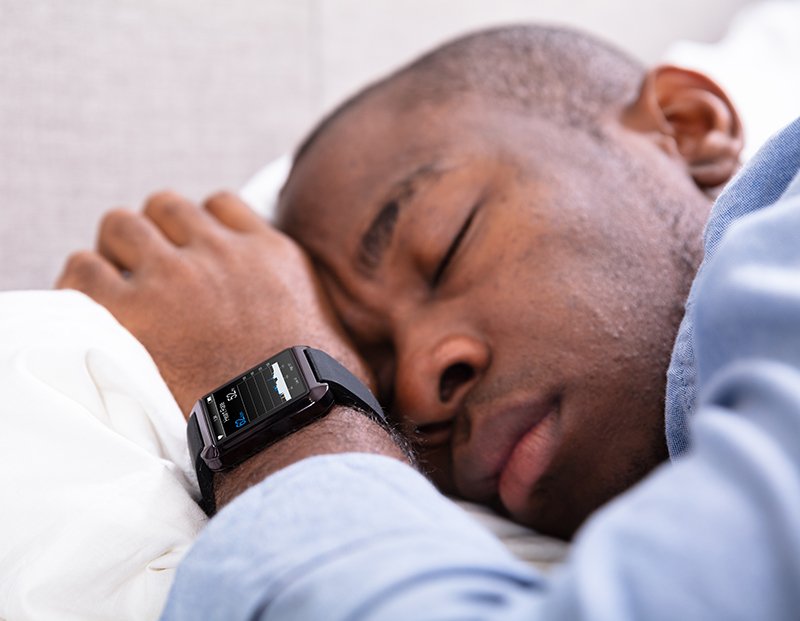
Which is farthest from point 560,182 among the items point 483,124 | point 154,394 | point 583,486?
point 154,394

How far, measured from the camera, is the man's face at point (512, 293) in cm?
65

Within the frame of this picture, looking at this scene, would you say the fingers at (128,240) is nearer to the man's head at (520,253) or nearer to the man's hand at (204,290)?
the man's hand at (204,290)

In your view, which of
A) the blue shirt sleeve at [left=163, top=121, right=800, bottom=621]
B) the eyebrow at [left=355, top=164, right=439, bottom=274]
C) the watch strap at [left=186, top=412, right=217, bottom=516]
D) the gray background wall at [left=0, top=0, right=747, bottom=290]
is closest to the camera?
the blue shirt sleeve at [left=163, top=121, right=800, bottom=621]

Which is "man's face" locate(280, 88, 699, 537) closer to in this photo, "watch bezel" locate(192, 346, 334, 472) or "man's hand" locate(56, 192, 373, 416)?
"man's hand" locate(56, 192, 373, 416)

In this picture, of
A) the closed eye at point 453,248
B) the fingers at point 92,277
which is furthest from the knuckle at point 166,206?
the closed eye at point 453,248

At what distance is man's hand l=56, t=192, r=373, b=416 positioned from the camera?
69 cm

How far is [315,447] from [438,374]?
23 cm

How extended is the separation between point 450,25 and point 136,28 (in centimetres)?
78

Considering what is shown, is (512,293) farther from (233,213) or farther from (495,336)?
(233,213)

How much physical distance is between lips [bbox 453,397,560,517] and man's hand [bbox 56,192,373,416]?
0.15 meters

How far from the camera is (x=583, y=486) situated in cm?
68

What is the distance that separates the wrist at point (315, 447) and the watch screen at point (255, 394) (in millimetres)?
33

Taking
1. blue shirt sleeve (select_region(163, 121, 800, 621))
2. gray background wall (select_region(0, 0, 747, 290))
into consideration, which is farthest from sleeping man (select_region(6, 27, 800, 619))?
gray background wall (select_region(0, 0, 747, 290))

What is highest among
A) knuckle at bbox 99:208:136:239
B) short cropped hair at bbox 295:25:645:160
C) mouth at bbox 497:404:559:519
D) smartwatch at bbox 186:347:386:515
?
short cropped hair at bbox 295:25:645:160
